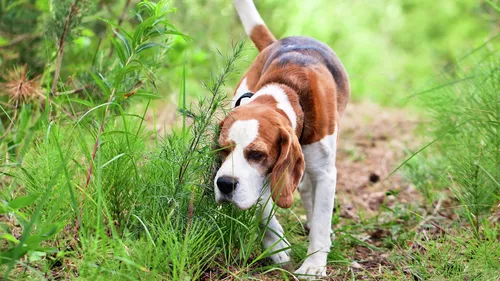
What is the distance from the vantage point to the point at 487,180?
331 cm

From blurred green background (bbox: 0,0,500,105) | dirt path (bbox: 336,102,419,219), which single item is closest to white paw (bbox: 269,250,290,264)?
dirt path (bbox: 336,102,419,219)

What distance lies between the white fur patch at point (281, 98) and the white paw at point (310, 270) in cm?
66

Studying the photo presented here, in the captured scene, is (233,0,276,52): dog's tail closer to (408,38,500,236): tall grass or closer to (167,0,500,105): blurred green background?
(408,38,500,236): tall grass

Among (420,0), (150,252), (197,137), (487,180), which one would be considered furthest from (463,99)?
(420,0)

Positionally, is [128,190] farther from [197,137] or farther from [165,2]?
[165,2]

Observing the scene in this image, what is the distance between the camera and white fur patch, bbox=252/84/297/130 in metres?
3.14

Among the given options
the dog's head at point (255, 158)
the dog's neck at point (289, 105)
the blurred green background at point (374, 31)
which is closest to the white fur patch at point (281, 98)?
the dog's neck at point (289, 105)

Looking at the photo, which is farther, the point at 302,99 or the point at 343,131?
the point at 343,131

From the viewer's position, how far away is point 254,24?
406 cm

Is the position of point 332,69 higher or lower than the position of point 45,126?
lower

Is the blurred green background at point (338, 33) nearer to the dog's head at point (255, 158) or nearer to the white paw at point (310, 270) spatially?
the dog's head at point (255, 158)

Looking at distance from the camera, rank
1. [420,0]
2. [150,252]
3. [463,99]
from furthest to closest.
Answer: [420,0] → [463,99] → [150,252]

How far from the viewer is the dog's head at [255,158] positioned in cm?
274

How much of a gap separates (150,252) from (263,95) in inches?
47.3
